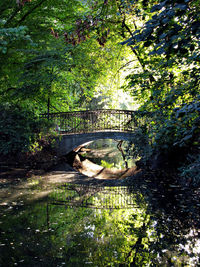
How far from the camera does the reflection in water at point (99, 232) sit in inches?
165

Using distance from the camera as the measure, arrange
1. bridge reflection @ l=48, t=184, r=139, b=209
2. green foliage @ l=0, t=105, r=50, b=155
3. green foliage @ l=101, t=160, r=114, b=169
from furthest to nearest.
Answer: green foliage @ l=101, t=160, r=114, b=169 < green foliage @ l=0, t=105, r=50, b=155 < bridge reflection @ l=48, t=184, r=139, b=209

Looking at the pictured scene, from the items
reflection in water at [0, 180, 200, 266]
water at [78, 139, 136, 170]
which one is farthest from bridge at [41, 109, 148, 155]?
reflection in water at [0, 180, 200, 266]

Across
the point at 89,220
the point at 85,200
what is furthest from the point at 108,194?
the point at 89,220

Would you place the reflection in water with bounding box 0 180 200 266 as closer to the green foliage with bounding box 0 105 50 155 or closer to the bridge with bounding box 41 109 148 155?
the green foliage with bounding box 0 105 50 155

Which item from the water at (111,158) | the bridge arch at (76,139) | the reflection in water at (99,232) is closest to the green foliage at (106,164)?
the water at (111,158)

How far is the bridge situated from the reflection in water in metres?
7.75

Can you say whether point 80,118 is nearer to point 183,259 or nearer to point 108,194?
point 108,194

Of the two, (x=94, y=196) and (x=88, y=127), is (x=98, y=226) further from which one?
(x=88, y=127)

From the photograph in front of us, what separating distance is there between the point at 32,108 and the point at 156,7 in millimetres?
12555

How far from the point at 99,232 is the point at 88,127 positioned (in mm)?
12291

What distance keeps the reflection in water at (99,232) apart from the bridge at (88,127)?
775 cm

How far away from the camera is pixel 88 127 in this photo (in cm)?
1733

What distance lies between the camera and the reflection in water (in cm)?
418

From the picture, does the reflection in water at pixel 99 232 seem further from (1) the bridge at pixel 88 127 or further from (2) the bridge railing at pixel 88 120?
(2) the bridge railing at pixel 88 120
